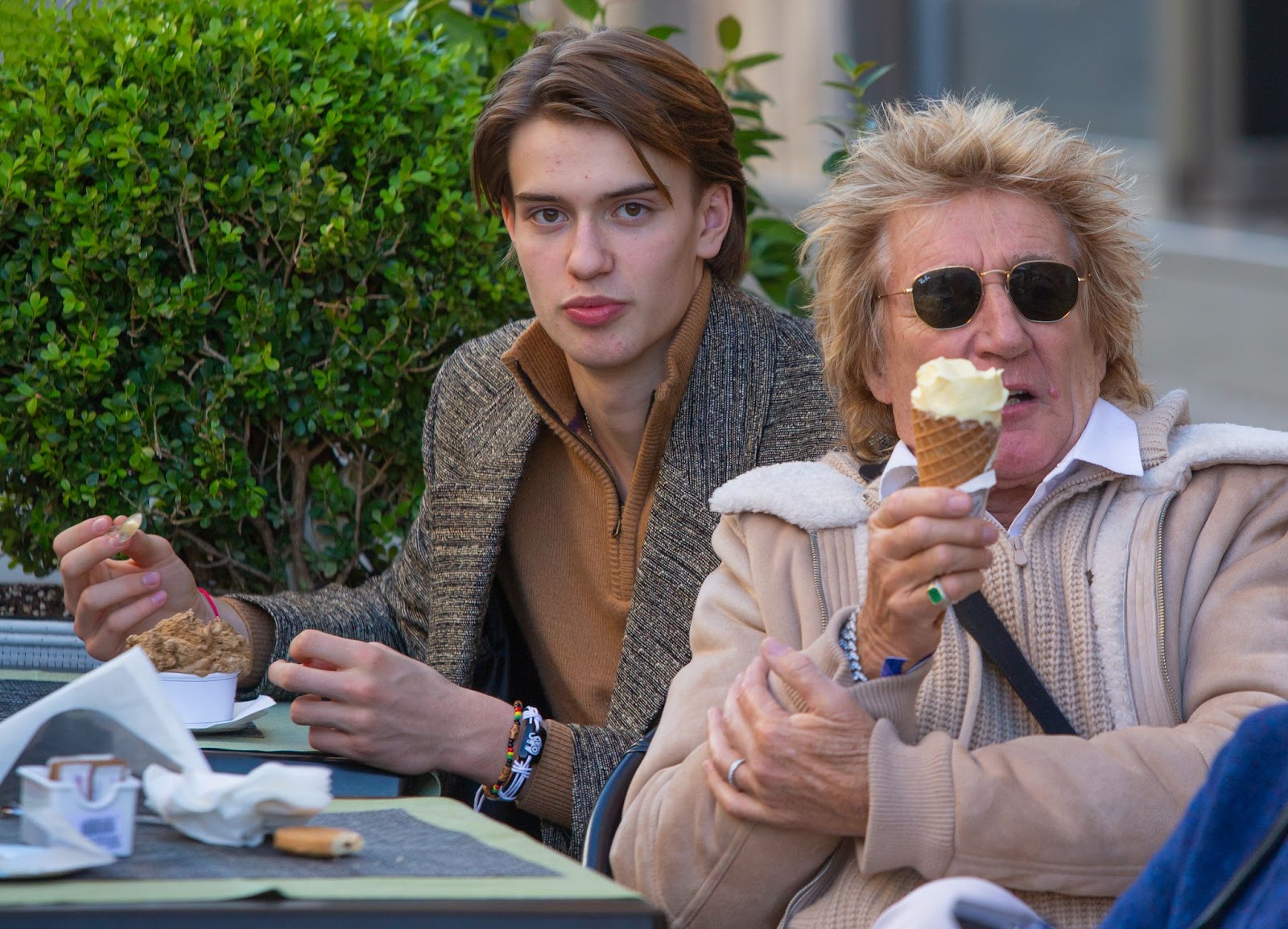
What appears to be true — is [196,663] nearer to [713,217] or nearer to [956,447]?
[956,447]

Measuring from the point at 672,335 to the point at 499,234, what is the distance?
0.72 meters

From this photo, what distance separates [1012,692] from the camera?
8.32 ft

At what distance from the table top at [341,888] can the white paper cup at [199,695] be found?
717 mm

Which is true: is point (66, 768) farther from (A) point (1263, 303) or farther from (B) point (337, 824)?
(A) point (1263, 303)

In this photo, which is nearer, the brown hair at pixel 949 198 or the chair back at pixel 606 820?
the chair back at pixel 606 820

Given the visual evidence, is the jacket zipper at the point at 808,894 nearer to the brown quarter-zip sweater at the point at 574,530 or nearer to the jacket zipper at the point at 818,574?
the jacket zipper at the point at 818,574

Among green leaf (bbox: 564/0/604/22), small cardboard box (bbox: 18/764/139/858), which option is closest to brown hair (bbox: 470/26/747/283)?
green leaf (bbox: 564/0/604/22)

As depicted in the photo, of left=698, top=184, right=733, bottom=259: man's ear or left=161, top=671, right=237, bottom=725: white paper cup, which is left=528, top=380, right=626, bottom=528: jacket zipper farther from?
left=161, top=671, right=237, bottom=725: white paper cup

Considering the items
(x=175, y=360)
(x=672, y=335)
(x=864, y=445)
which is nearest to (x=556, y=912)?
(x=864, y=445)

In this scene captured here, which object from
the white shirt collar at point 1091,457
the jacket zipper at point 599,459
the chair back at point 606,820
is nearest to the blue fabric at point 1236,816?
the white shirt collar at point 1091,457

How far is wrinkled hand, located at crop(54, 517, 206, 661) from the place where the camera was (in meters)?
3.02

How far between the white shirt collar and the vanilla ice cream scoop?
1.44 feet

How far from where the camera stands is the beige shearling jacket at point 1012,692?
2.27 metres

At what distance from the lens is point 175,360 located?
3594 millimetres
